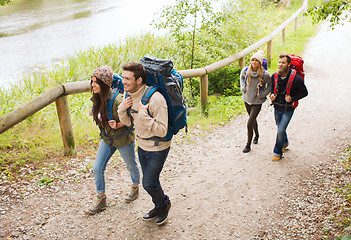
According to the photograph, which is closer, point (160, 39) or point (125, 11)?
point (160, 39)

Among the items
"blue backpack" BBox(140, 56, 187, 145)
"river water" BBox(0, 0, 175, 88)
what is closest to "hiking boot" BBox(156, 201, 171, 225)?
"blue backpack" BBox(140, 56, 187, 145)

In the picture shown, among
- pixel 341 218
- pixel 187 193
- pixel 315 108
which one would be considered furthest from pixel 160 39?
pixel 341 218

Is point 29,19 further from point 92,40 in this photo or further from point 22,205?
point 22,205

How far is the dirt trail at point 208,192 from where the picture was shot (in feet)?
11.3

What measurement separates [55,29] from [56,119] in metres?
10.7

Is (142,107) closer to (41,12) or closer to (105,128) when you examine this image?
(105,128)

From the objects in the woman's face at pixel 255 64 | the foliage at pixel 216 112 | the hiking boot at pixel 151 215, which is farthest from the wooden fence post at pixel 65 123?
the woman's face at pixel 255 64

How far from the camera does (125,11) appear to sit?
21.5 meters

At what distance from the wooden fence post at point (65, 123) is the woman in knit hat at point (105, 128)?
1.28 meters

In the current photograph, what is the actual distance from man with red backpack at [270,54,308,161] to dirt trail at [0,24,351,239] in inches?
25.9

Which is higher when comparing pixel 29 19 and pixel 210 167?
pixel 29 19

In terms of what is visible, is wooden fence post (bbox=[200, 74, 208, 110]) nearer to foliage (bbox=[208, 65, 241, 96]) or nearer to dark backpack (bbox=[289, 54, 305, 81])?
foliage (bbox=[208, 65, 241, 96])

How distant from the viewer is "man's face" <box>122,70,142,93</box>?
2.83m

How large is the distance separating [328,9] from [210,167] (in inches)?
109
